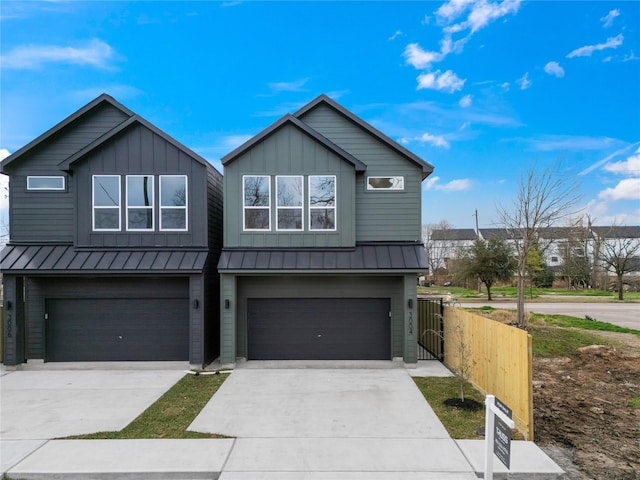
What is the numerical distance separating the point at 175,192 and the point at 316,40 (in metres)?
10.8

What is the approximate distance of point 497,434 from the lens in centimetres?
398

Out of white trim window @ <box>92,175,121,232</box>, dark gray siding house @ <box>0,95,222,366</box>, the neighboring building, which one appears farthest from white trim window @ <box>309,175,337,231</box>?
the neighboring building

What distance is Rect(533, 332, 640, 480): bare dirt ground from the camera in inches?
183

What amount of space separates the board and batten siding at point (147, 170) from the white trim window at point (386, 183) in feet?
15.3

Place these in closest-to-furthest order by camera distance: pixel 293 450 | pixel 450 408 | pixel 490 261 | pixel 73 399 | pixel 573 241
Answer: pixel 293 450 < pixel 450 408 < pixel 73 399 < pixel 490 261 < pixel 573 241

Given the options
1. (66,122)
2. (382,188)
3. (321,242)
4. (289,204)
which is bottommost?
(321,242)

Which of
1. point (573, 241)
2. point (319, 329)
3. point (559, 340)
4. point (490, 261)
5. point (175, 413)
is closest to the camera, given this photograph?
point (175, 413)

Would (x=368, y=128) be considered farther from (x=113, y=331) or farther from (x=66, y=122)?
(x=113, y=331)

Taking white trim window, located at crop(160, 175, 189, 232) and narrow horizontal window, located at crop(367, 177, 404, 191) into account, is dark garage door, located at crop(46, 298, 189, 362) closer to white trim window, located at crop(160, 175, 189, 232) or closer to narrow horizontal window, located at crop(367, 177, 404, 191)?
white trim window, located at crop(160, 175, 189, 232)

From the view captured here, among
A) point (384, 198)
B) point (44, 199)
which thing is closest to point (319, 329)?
point (384, 198)

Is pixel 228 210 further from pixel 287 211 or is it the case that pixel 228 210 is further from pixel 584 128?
pixel 584 128

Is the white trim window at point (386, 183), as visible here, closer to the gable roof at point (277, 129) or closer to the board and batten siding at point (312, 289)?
the gable roof at point (277, 129)

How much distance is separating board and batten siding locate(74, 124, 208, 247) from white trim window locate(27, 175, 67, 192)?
2.43ft

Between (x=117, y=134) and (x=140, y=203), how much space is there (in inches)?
77.6
